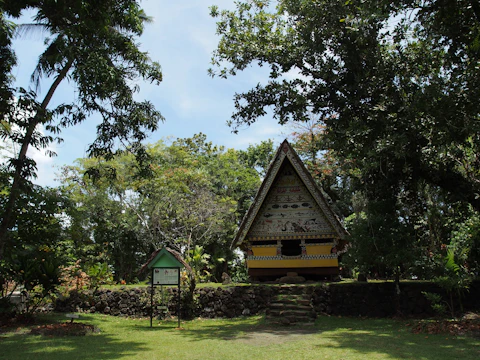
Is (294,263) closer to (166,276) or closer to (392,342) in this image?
(166,276)

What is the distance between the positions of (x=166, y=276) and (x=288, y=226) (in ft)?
19.4

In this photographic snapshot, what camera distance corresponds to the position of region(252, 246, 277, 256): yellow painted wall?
16.4 m

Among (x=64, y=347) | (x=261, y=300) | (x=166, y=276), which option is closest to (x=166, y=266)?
(x=166, y=276)

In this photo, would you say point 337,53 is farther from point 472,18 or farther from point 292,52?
point 472,18

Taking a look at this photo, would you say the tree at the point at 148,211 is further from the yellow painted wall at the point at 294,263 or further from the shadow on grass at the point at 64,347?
the shadow on grass at the point at 64,347

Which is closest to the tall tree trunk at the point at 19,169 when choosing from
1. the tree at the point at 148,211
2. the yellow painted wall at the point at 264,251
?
the yellow painted wall at the point at 264,251

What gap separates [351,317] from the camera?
13305mm

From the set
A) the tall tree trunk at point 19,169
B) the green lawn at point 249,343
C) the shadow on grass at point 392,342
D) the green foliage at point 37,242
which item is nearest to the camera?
the shadow on grass at point 392,342

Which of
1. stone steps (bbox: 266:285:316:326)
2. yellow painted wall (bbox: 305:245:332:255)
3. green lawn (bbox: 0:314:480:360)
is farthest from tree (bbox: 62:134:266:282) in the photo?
green lawn (bbox: 0:314:480:360)

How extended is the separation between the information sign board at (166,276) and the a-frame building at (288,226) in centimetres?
405

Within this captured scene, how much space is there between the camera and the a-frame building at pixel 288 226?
1598cm

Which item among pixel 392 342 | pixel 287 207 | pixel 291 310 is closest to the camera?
pixel 392 342

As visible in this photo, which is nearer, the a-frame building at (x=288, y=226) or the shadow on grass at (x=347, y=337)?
the shadow on grass at (x=347, y=337)

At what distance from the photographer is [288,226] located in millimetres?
16422
